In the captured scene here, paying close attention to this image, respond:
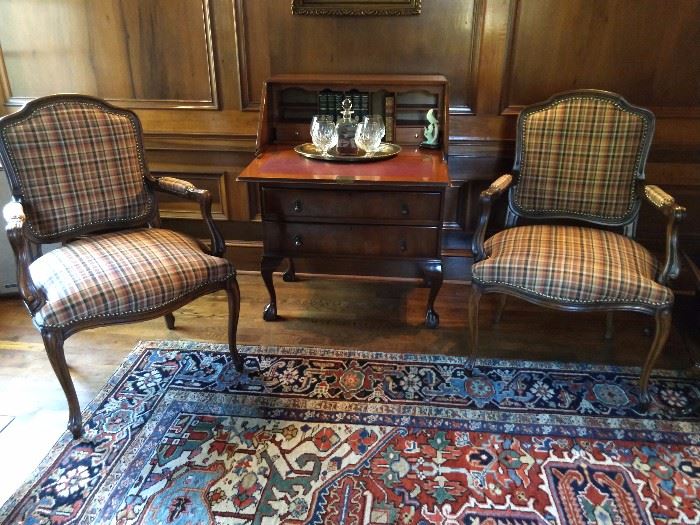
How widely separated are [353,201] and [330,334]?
62cm

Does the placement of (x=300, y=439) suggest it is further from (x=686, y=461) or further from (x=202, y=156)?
(x=202, y=156)

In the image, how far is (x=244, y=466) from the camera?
163cm

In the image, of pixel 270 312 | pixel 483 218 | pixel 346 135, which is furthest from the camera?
pixel 270 312

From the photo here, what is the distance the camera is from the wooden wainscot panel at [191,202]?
267 cm

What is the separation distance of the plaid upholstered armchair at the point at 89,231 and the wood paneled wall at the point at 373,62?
538mm

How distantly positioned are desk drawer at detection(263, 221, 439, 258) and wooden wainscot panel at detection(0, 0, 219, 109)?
31.8 inches

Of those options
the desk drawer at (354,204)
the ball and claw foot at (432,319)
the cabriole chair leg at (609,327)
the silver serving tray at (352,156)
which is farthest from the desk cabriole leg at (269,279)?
the cabriole chair leg at (609,327)

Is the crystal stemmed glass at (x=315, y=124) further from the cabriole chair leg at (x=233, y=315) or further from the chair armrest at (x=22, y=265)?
the chair armrest at (x=22, y=265)

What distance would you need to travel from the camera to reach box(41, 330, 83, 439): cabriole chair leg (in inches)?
63.9

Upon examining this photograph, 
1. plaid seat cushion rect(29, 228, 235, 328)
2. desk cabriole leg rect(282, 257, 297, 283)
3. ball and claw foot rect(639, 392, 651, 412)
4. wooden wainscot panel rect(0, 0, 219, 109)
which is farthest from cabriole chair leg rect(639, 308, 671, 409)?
wooden wainscot panel rect(0, 0, 219, 109)

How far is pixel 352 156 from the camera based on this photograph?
212 centimetres

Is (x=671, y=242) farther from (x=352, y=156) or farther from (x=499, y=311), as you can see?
(x=352, y=156)

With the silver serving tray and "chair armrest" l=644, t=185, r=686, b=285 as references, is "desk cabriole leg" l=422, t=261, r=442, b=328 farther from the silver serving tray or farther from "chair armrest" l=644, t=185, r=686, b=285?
"chair armrest" l=644, t=185, r=686, b=285

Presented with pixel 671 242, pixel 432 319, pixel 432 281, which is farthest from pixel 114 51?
pixel 671 242
